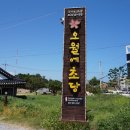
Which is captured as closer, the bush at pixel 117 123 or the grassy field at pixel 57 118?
the bush at pixel 117 123

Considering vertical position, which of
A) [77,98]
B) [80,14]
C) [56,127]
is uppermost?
[80,14]

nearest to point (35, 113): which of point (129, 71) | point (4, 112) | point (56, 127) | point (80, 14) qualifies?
point (4, 112)

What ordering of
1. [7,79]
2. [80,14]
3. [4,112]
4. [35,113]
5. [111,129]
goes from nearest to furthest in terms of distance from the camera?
[111,129] < [80,14] < [35,113] < [4,112] < [7,79]

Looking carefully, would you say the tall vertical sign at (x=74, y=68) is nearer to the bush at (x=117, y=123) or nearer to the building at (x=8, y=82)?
the bush at (x=117, y=123)

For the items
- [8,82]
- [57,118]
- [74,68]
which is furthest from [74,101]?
[8,82]

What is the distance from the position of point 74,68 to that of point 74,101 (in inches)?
54.9

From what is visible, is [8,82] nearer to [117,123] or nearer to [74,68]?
[74,68]

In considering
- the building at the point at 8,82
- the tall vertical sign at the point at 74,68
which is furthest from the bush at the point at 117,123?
the building at the point at 8,82

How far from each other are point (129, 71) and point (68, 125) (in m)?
52.2

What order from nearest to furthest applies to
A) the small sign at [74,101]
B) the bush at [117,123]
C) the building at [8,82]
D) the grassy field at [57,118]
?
the bush at [117,123] < the grassy field at [57,118] < the small sign at [74,101] < the building at [8,82]

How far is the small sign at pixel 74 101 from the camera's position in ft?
41.7

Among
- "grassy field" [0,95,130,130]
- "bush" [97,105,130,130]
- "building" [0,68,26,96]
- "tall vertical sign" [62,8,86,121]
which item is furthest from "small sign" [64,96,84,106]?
"building" [0,68,26,96]

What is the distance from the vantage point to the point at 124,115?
1116 cm

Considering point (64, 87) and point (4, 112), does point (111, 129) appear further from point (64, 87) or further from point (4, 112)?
point (4, 112)
